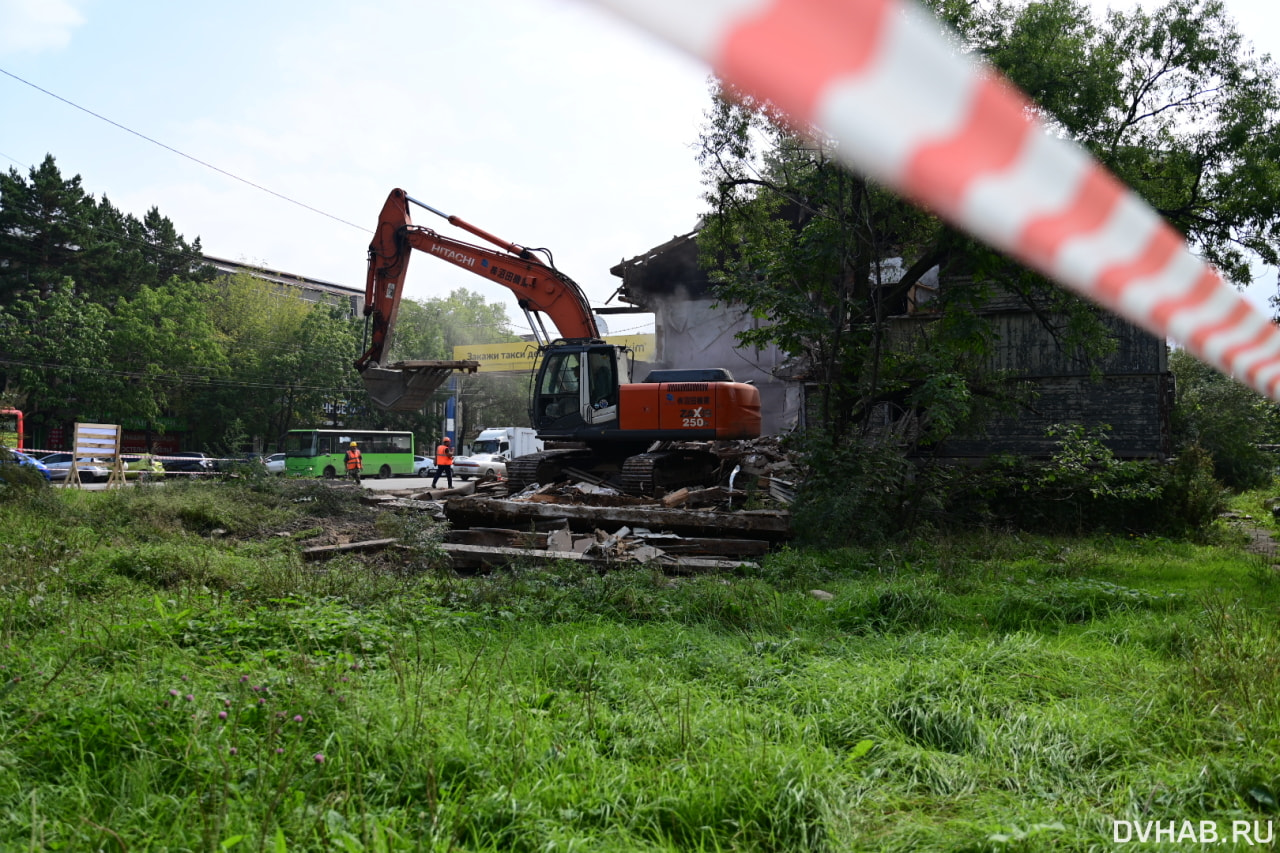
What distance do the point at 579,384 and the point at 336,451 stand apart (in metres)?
21.6

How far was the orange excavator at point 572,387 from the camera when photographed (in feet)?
47.8

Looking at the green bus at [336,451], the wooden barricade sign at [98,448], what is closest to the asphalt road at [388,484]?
the green bus at [336,451]

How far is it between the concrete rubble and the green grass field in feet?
7.60

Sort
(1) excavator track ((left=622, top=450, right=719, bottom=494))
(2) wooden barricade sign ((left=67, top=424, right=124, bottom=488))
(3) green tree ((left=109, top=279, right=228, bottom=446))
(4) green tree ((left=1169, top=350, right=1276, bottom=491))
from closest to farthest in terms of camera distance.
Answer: (1) excavator track ((left=622, top=450, right=719, bottom=494)) → (2) wooden barricade sign ((left=67, top=424, right=124, bottom=488)) → (4) green tree ((left=1169, top=350, right=1276, bottom=491)) → (3) green tree ((left=109, top=279, right=228, bottom=446))

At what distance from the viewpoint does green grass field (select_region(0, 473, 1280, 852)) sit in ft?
8.45

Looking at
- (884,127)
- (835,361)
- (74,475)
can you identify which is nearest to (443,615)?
(884,127)

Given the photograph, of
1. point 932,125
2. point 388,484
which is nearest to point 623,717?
point 932,125

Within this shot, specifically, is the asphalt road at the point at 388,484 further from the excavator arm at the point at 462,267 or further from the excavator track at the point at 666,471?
the excavator track at the point at 666,471

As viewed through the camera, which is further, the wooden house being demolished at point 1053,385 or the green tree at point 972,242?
the wooden house being demolished at point 1053,385

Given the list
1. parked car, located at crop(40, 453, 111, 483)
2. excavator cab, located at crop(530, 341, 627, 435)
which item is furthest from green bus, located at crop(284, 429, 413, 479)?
excavator cab, located at crop(530, 341, 627, 435)

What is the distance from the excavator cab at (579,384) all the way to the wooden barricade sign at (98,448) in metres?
9.41

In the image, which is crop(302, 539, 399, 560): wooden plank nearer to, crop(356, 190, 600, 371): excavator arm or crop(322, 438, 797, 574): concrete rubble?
crop(322, 438, 797, 574): concrete rubble

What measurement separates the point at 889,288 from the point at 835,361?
1.83 m

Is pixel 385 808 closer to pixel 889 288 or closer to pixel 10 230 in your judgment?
pixel 889 288
